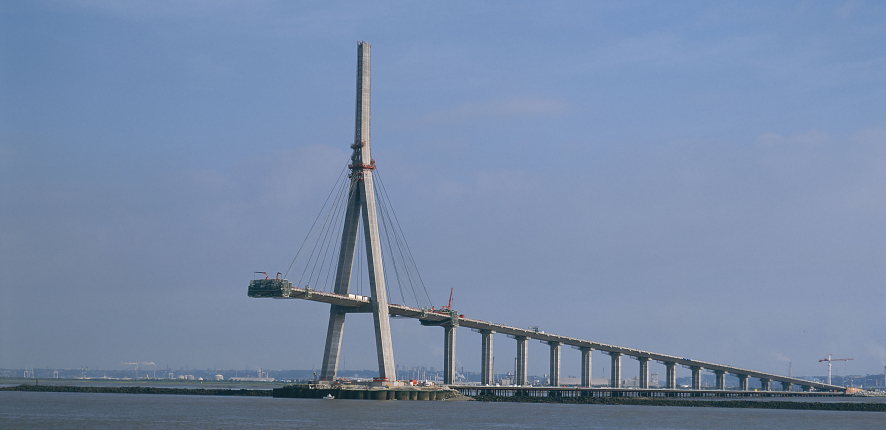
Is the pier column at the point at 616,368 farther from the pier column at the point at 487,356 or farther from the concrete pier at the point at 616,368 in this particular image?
the pier column at the point at 487,356

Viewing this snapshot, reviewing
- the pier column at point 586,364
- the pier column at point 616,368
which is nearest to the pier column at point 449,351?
the pier column at point 586,364

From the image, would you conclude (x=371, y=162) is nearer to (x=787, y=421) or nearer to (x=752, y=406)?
(x=787, y=421)

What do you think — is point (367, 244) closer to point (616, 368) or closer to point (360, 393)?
point (360, 393)

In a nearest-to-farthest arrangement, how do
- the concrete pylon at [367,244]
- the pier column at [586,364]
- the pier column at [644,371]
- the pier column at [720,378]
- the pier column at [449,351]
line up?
1. the concrete pylon at [367,244]
2. the pier column at [449,351]
3. the pier column at [586,364]
4. the pier column at [644,371]
5. the pier column at [720,378]

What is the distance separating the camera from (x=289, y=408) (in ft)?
267

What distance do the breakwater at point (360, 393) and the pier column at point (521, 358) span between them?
40.3 metres

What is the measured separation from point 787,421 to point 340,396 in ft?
150

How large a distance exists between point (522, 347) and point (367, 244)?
181 ft

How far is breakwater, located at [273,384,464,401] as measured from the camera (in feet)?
319

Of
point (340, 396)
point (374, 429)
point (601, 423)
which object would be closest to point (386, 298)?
point (340, 396)

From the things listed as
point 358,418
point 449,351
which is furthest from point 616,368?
point 358,418

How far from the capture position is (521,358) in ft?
475

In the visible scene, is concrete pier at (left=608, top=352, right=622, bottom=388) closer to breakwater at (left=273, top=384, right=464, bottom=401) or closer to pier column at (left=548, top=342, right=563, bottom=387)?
pier column at (left=548, top=342, right=563, bottom=387)

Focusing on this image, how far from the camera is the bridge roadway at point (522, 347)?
98688mm
